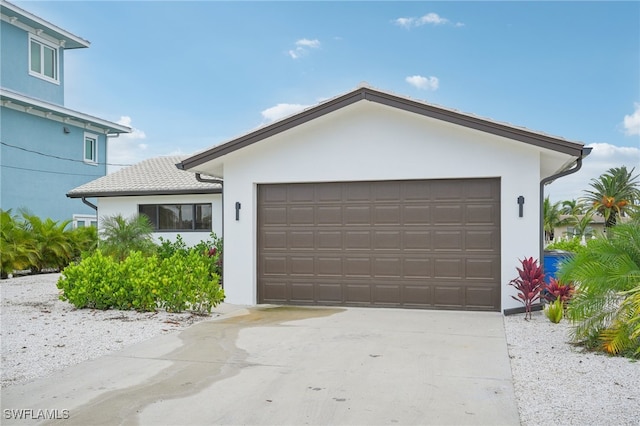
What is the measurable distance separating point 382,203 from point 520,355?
458cm

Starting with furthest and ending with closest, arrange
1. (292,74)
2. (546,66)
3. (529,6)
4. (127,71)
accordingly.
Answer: (127,71) < (292,74) < (546,66) < (529,6)

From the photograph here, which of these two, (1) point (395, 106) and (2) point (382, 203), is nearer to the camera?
(1) point (395, 106)

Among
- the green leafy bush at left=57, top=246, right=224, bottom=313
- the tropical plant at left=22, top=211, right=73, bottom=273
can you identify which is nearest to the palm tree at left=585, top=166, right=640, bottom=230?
the tropical plant at left=22, top=211, right=73, bottom=273

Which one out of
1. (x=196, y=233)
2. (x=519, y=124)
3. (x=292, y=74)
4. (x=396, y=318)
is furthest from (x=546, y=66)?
(x=196, y=233)

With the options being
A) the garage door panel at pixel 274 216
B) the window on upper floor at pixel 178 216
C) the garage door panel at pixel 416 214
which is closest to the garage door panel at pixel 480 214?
the garage door panel at pixel 416 214

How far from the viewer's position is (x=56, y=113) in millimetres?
22781

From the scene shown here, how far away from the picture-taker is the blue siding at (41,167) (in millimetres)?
20734

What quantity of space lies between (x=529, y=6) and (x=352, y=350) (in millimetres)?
10788

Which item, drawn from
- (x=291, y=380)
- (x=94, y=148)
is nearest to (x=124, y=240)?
(x=291, y=380)

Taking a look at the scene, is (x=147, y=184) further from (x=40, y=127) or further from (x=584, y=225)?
(x=584, y=225)

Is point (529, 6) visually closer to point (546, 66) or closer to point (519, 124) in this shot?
point (546, 66)

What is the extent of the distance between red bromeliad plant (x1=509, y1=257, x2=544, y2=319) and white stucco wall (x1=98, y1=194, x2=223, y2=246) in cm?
921

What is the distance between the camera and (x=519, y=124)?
32.6 ft

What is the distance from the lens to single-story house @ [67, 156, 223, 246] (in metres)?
16.9
